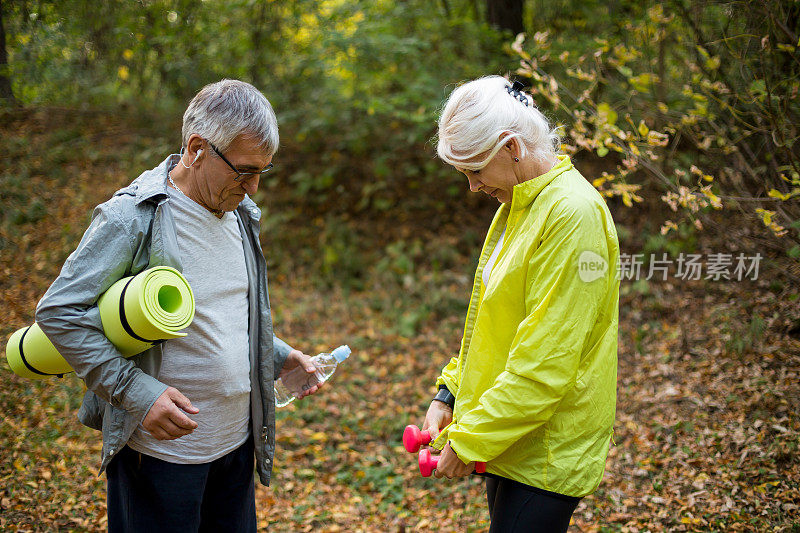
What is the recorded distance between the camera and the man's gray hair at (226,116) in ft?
6.95

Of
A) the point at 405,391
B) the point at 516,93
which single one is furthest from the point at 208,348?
the point at 405,391

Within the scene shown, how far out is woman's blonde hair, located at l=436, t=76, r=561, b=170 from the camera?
192cm

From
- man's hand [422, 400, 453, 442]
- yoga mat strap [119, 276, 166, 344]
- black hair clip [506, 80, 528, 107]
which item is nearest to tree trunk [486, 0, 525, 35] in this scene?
black hair clip [506, 80, 528, 107]

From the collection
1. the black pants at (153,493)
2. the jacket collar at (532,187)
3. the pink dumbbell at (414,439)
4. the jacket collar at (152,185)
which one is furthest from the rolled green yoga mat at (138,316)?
the jacket collar at (532,187)

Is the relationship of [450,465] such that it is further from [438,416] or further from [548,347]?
[548,347]

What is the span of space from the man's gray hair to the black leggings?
60.7 inches

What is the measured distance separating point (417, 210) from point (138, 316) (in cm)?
619

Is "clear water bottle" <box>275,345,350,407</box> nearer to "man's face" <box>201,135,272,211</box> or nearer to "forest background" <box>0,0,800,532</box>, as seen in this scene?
"man's face" <box>201,135,272,211</box>

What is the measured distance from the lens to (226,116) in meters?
2.11

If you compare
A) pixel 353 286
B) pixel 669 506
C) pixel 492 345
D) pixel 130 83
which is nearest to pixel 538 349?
pixel 492 345

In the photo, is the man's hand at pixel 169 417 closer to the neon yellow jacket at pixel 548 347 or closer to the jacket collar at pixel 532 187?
the neon yellow jacket at pixel 548 347

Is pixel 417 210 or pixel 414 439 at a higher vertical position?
pixel 414 439

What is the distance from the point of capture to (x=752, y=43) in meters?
4.17

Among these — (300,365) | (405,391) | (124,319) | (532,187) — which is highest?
(532,187)
